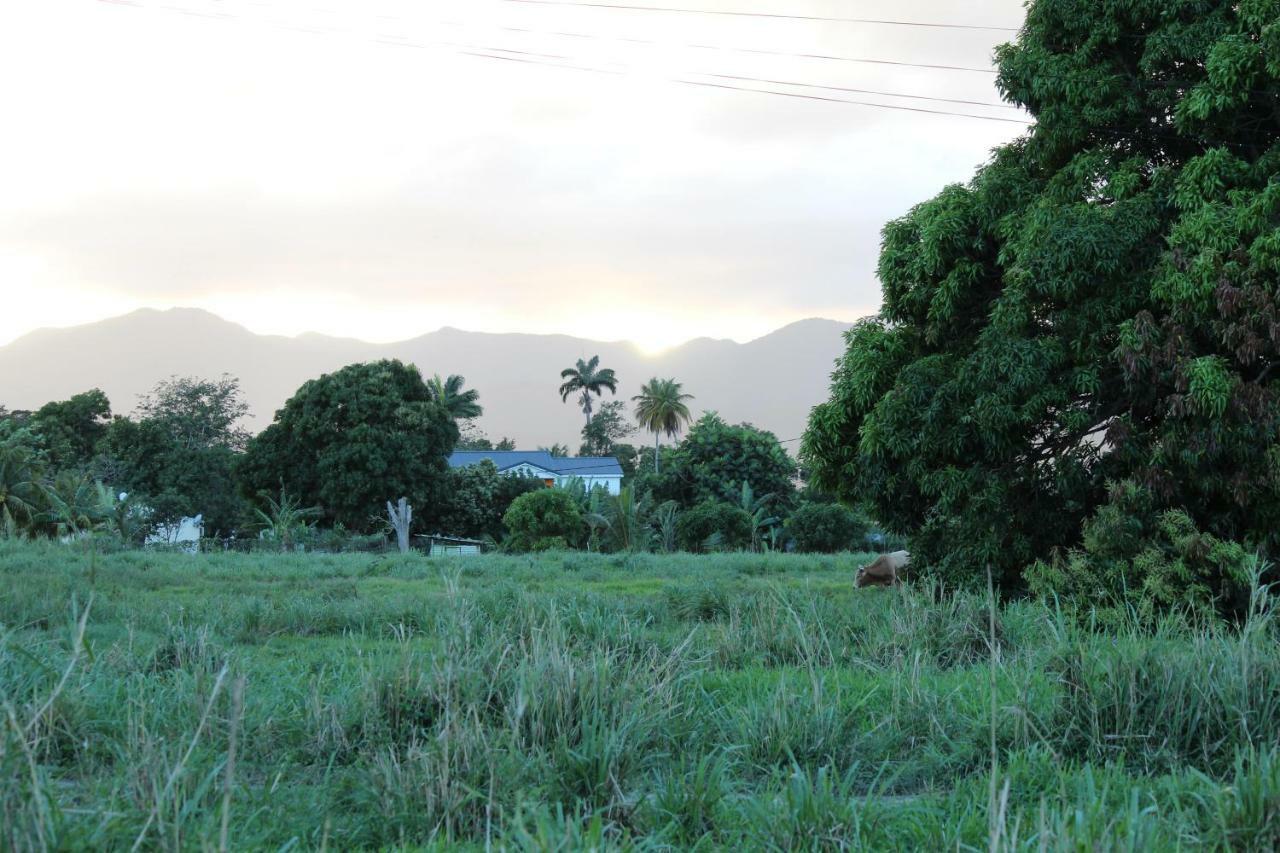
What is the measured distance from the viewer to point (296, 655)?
805 cm

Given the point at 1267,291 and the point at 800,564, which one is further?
the point at 800,564

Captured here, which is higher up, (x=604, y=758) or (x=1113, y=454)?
(x=1113, y=454)

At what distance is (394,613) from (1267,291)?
887 cm

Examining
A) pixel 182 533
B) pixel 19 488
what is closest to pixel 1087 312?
pixel 19 488

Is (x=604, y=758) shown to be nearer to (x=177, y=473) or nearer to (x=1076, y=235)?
(x=1076, y=235)

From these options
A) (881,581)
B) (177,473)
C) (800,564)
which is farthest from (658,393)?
(881,581)

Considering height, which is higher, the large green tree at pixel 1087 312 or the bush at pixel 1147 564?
the large green tree at pixel 1087 312

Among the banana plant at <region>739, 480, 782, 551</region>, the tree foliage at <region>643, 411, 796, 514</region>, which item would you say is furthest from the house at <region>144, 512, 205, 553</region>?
the tree foliage at <region>643, 411, 796, 514</region>

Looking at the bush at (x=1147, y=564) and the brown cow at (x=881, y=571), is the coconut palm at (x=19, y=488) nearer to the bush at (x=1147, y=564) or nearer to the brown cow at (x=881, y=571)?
the brown cow at (x=881, y=571)

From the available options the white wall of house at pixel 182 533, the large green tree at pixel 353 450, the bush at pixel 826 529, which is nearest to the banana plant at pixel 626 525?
the bush at pixel 826 529

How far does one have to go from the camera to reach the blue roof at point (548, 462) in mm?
60366

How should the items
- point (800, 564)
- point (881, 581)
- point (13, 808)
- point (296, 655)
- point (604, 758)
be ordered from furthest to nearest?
point (800, 564) → point (881, 581) → point (296, 655) → point (604, 758) → point (13, 808)

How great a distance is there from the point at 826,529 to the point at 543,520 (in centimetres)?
858

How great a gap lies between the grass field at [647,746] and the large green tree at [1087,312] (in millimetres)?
3643
